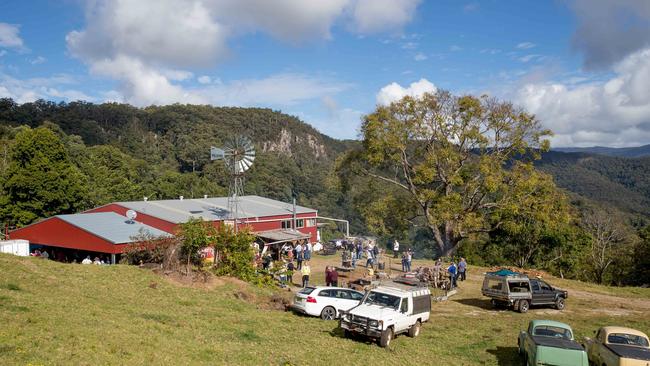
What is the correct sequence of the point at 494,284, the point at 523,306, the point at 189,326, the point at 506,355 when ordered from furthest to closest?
the point at 494,284 < the point at 523,306 < the point at 506,355 < the point at 189,326

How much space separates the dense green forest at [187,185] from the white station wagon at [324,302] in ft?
64.8

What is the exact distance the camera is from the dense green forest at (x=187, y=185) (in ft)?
153

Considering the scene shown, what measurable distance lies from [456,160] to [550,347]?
81.3 feet

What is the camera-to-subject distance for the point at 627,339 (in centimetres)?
1416

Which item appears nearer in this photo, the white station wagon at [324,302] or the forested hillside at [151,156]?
the white station wagon at [324,302]

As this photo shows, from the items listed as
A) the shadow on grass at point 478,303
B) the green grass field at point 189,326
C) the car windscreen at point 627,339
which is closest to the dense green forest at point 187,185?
the shadow on grass at point 478,303

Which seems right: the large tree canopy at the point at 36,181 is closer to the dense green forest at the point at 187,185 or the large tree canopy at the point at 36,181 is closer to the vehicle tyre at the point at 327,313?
the dense green forest at the point at 187,185

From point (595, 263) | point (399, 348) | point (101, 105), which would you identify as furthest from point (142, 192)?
point (101, 105)

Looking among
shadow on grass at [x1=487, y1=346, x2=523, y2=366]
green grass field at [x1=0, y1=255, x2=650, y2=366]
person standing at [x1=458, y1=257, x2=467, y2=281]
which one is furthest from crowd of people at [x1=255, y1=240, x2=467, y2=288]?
shadow on grass at [x1=487, y1=346, x2=523, y2=366]

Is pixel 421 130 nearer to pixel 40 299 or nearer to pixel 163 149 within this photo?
pixel 40 299

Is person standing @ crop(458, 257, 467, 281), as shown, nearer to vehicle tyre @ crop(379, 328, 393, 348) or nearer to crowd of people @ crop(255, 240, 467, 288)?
crowd of people @ crop(255, 240, 467, 288)

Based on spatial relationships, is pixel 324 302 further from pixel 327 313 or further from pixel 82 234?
pixel 82 234

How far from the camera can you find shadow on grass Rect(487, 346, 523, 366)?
15.2m

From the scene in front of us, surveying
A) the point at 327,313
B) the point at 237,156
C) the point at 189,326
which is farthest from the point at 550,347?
the point at 237,156
